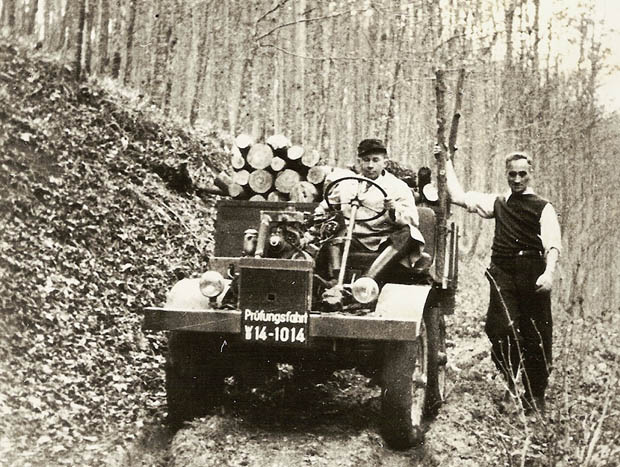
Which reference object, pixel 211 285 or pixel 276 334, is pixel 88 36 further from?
pixel 276 334

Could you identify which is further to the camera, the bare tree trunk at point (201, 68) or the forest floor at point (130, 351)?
the bare tree trunk at point (201, 68)

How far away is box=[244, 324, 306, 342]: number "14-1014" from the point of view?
6.09 meters

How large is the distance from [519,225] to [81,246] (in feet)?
15.6

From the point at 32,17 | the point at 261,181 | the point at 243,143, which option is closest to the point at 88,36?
the point at 32,17

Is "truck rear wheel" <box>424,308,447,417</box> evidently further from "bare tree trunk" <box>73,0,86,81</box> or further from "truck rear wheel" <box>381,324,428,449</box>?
"bare tree trunk" <box>73,0,86,81</box>

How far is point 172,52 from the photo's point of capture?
611 inches

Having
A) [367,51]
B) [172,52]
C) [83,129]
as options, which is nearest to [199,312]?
[83,129]

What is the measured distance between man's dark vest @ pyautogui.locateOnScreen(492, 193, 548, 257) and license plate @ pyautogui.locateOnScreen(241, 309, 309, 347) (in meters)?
2.30

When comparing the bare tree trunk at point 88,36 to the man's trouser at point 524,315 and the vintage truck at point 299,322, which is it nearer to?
the vintage truck at point 299,322

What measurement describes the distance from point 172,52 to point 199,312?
1028 centimetres

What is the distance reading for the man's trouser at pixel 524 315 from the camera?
7.26 m

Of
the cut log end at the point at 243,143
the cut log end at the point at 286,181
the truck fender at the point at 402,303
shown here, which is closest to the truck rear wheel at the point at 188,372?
the truck fender at the point at 402,303

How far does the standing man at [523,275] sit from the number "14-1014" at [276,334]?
205 centimetres

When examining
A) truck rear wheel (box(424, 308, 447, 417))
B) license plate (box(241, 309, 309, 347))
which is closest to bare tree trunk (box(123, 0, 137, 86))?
truck rear wheel (box(424, 308, 447, 417))
